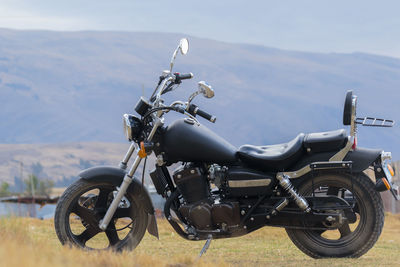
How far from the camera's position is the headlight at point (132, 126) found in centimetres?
713

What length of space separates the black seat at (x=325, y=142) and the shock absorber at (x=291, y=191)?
1.23 ft

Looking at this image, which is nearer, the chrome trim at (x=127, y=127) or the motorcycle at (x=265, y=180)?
the motorcycle at (x=265, y=180)

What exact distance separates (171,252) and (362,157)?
289 cm

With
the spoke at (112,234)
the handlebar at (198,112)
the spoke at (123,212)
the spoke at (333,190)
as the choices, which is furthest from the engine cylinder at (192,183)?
the spoke at (333,190)

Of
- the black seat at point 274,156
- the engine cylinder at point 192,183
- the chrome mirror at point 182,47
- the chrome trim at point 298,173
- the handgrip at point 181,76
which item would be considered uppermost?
the chrome mirror at point 182,47

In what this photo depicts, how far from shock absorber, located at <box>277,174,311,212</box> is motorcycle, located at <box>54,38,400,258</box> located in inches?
0.4

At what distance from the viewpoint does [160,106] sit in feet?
23.2

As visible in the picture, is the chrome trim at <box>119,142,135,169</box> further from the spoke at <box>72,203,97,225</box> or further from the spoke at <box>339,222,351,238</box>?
the spoke at <box>339,222,351,238</box>

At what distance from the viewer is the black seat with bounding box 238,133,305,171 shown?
6.93 meters

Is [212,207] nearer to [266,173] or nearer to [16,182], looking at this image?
[266,173]

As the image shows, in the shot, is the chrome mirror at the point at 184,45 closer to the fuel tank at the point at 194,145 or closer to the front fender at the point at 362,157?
the fuel tank at the point at 194,145

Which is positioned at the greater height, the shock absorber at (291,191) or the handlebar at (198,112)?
the handlebar at (198,112)

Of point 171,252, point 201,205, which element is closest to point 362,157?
point 201,205

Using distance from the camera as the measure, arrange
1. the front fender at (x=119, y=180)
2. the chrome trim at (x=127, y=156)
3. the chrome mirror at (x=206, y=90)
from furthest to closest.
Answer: the front fender at (x=119, y=180), the chrome trim at (x=127, y=156), the chrome mirror at (x=206, y=90)
